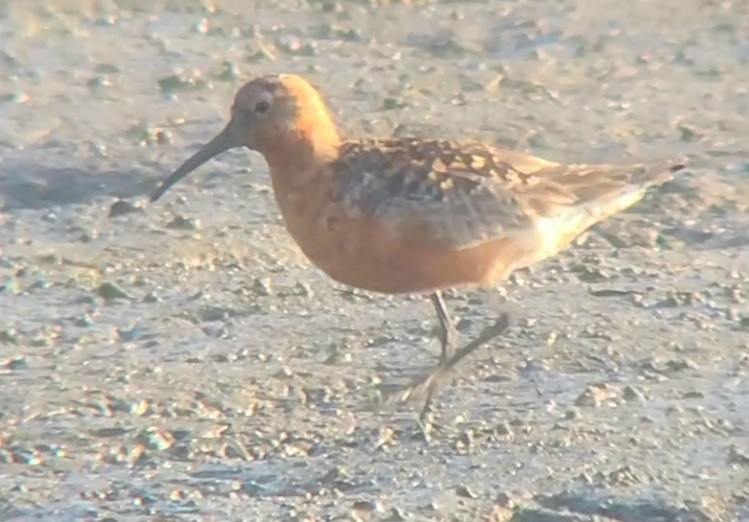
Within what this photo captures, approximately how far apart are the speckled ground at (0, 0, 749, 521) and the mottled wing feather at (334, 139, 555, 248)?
1.69 ft

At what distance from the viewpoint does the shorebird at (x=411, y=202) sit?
23.0 ft

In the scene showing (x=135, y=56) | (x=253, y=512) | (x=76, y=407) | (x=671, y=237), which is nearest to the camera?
(x=253, y=512)

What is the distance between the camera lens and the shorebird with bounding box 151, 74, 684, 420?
7.00 m

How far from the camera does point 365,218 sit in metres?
6.98

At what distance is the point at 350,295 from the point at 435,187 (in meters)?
1.19

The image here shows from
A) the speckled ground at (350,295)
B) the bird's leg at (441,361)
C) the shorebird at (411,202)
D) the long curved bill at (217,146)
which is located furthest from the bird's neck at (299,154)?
the speckled ground at (350,295)

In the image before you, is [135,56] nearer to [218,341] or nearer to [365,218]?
[218,341]

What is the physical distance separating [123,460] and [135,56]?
5053mm

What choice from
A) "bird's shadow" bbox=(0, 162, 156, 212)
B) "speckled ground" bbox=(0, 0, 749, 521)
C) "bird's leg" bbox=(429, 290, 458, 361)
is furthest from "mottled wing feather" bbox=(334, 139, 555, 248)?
"bird's shadow" bbox=(0, 162, 156, 212)

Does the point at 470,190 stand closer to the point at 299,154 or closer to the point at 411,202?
the point at 411,202

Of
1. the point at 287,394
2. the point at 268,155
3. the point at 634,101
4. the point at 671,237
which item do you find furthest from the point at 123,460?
the point at 634,101

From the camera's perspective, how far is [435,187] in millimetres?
7109

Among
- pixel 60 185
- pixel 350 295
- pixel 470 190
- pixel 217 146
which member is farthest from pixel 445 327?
pixel 60 185

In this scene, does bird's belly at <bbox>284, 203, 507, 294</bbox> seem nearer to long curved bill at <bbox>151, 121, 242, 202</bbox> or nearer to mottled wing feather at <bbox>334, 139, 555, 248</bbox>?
mottled wing feather at <bbox>334, 139, 555, 248</bbox>
